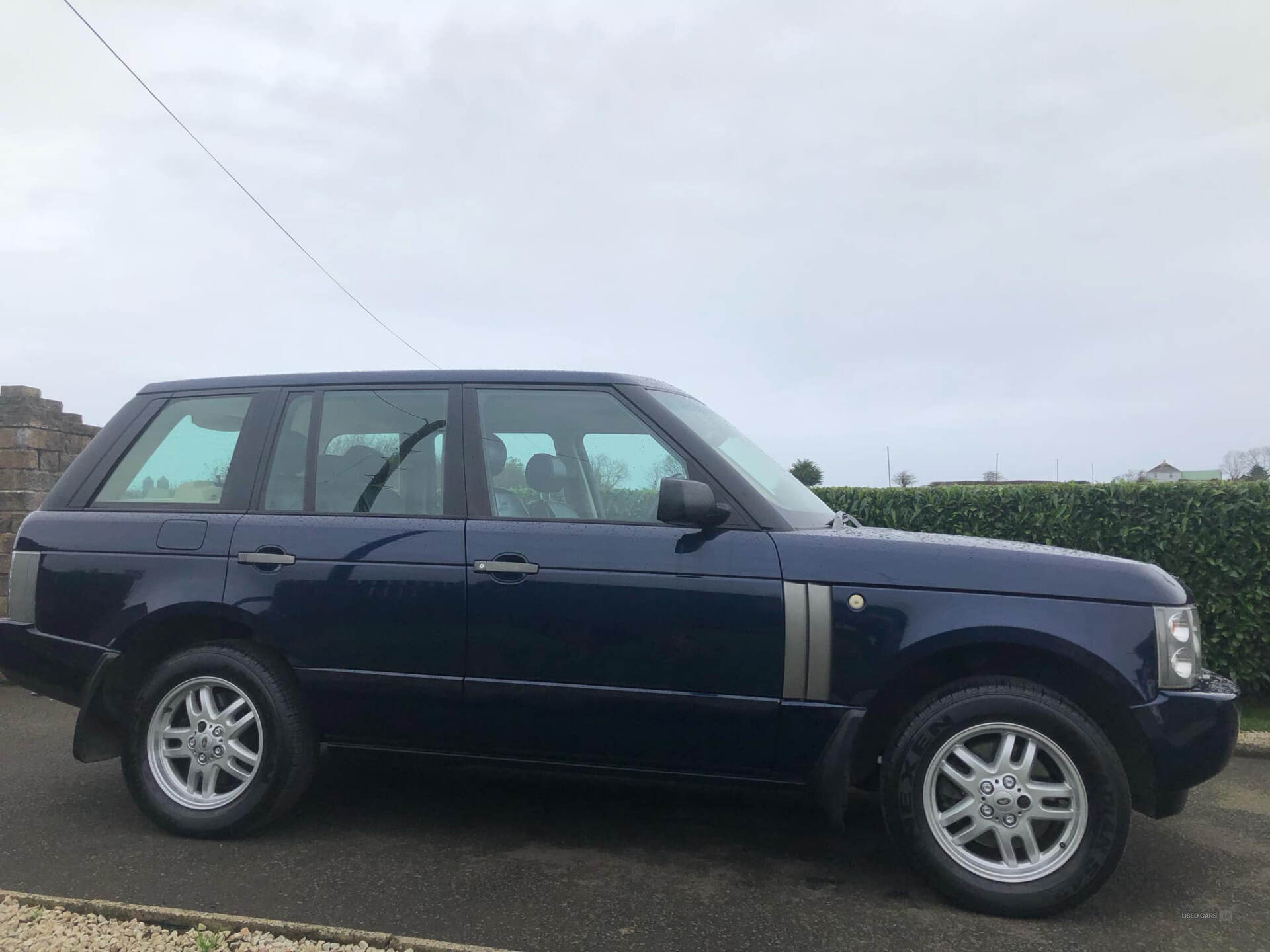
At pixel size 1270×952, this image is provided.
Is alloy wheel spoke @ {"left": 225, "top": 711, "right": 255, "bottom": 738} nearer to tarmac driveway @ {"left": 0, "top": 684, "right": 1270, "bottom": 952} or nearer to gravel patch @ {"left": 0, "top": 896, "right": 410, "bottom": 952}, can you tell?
tarmac driveway @ {"left": 0, "top": 684, "right": 1270, "bottom": 952}

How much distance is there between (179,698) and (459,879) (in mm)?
1455

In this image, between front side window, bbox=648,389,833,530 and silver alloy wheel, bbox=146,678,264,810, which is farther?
silver alloy wheel, bbox=146,678,264,810

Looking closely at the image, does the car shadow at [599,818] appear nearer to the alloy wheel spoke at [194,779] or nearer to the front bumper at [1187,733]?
the alloy wheel spoke at [194,779]

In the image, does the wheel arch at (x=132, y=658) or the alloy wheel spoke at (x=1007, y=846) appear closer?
the alloy wheel spoke at (x=1007, y=846)

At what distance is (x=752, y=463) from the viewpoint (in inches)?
150

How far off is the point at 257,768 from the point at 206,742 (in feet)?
0.83

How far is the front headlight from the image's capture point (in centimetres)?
307

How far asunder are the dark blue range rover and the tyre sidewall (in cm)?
1

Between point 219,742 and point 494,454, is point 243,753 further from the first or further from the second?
point 494,454

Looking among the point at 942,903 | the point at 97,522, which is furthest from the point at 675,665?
the point at 97,522

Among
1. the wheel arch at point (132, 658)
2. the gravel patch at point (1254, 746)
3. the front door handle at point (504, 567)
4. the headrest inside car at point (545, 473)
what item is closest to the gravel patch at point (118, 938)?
the wheel arch at point (132, 658)

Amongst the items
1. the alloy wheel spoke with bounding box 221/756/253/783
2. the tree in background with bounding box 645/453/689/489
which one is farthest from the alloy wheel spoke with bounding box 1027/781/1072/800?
the alloy wheel spoke with bounding box 221/756/253/783

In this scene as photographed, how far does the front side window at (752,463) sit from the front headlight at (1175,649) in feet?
4.07

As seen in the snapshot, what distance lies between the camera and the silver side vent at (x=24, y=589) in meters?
3.91
